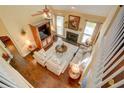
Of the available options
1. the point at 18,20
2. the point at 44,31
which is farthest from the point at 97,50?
the point at 44,31

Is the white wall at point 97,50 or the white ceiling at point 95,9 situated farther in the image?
the white ceiling at point 95,9

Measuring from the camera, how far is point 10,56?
580 cm

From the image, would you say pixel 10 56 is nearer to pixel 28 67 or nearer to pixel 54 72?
pixel 28 67

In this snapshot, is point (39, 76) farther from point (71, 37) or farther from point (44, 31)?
point (71, 37)

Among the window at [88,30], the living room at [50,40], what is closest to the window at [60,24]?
the living room at [50,40]

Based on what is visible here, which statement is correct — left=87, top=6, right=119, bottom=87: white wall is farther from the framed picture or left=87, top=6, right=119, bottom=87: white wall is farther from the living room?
the framed picture

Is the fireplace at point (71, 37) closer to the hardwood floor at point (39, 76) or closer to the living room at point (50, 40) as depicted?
the living room at point (50, 40)

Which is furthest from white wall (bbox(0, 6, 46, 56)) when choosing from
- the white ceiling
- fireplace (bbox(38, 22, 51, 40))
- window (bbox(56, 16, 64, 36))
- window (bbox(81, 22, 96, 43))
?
window (bbox(81, 22, 96, 43))

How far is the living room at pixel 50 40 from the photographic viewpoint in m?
4.71

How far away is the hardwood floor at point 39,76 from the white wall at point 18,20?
68 centimetres

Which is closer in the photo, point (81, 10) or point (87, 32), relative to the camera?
point (81, 10)
